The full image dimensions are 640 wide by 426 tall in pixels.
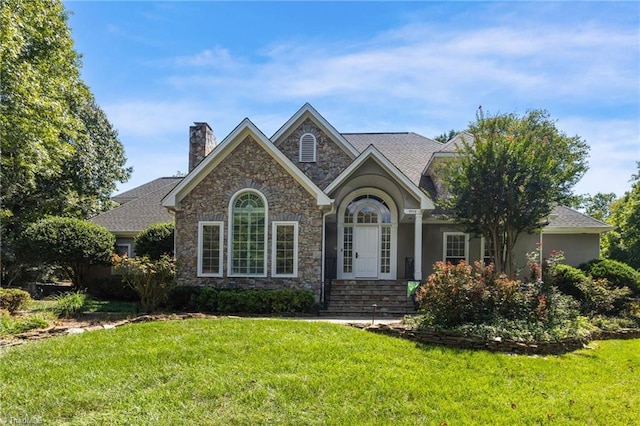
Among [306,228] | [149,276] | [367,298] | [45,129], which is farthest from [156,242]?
[367,298]

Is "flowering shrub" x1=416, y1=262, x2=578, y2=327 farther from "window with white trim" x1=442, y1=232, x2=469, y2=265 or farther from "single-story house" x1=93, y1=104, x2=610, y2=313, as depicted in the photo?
"window with white trim" x1=442, y1=232, x2=469, y2=265

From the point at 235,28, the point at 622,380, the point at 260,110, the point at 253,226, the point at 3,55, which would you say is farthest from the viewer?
the point at 260,110

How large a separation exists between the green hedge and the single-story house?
3.16ft

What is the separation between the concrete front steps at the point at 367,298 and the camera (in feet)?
41.9

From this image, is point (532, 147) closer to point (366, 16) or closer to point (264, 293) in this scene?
point (366, 16)

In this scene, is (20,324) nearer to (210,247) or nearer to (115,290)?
(210,247)

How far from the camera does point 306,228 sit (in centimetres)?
1337

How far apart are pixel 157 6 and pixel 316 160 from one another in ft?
27.9

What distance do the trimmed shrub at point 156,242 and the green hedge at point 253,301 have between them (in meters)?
4.65

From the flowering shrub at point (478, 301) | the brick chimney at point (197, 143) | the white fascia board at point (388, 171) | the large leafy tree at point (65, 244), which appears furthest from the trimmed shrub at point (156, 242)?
the flowering shrub at point (478, 301)

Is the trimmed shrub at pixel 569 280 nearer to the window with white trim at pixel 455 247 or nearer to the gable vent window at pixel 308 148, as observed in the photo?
the window with white trim at pixel 455 247

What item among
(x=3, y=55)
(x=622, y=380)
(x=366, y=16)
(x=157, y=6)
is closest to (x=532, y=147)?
(x=366, y=16)

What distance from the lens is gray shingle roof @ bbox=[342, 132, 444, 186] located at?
60.4 ft

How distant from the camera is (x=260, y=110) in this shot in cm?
1538
